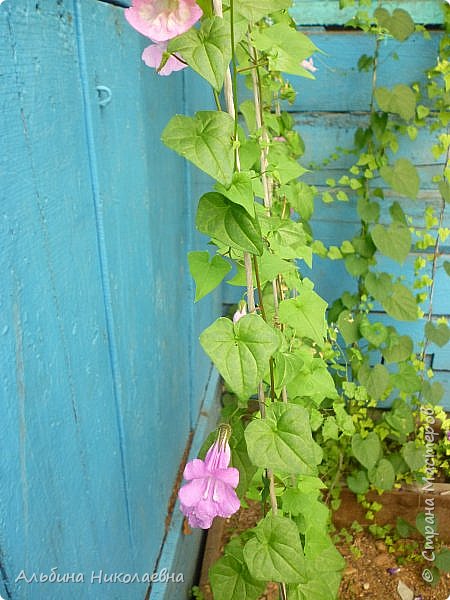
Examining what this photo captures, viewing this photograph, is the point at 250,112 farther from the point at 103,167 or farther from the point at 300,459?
the point at 300,459

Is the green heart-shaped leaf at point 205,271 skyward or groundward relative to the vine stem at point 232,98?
groundward

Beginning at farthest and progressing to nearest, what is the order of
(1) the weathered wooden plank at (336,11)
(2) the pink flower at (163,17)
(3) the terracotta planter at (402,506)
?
(3) the terracotta planter at (402,506)
(1) the weathered wooden plank at (336,11)
(2) the pink flower at (163,17)

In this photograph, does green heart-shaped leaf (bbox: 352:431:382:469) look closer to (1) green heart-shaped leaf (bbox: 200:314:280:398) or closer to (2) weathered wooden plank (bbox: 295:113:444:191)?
(2) weathered wooden plank (bbox: 295:113:444:191)

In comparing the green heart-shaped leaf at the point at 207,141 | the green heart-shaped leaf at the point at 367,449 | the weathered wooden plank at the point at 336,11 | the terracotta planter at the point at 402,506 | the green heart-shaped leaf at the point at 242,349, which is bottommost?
the terracotta planter at the point at 402,506

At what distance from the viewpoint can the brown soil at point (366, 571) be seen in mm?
1571

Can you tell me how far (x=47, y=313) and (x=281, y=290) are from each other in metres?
0.48

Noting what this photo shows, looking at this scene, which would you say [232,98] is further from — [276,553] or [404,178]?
[404,178]

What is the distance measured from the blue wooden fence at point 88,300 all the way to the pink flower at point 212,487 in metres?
0.17

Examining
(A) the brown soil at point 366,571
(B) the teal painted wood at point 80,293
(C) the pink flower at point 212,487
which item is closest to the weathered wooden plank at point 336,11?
(B) the teal painted wood at point 80,293

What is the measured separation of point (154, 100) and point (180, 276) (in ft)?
1.56

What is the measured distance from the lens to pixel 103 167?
0.81 metres

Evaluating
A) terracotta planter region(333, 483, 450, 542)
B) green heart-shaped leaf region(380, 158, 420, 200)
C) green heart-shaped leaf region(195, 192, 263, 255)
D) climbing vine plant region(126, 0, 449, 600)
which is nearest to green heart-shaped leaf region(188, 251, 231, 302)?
climbing vine plant region(126, 0, 449, 600)

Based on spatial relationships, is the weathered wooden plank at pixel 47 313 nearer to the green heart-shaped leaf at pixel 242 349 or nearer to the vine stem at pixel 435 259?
the green heart-shaped leaf at pixel 242 349

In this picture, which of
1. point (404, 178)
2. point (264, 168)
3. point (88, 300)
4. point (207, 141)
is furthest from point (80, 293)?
point (404, 178)
